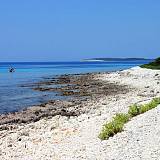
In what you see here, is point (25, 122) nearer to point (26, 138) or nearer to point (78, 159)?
point (26, 138)

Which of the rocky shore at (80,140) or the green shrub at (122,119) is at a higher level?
the green shrub at (122,119)

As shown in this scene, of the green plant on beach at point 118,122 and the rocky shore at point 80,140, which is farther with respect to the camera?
the green plant on beach at point 118,122

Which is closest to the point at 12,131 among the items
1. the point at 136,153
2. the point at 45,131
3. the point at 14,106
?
the point at 45,131

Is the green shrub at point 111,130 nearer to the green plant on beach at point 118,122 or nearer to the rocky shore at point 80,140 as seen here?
the green plant on beach at point 118,122

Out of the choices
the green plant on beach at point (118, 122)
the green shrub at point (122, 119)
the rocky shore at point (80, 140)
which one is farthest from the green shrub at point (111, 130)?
the green shrub at point (122, 119)

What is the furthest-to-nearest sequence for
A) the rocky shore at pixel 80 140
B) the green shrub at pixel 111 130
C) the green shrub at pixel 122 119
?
the green shrub at pixel 122 119, the green shrub at pixel 111 130, the rocky shore at pixel 80 140

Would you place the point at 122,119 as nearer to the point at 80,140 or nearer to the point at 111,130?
the point at 111,130

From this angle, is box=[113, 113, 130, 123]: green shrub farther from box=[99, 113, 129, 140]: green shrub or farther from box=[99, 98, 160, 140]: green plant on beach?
box=[99, 113, 129, 140]: green shrub

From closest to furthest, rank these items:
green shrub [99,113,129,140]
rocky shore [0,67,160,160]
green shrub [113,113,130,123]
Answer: rocky shore [0,67,160,160] → green shrub [99,113,129,140] → green shrub [113,113,130,123]

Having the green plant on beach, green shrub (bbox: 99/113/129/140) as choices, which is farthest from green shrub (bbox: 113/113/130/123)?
green shrub (bbox: 99/113/129/140)

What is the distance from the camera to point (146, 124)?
1736 centimetres

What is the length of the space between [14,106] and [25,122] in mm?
10949

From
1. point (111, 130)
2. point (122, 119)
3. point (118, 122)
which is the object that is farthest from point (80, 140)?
point (122, 119)

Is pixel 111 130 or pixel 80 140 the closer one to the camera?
pixel 111 130
